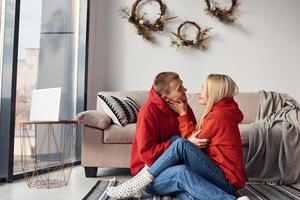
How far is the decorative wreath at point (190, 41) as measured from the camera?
4031 mm

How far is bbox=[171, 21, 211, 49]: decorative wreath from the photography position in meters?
4.03

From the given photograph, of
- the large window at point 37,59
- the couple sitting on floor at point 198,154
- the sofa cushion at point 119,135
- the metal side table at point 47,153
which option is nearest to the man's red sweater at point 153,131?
the couple sitting on floor at point 198,154

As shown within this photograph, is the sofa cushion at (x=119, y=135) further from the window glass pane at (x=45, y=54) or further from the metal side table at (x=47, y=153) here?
the window glass pane at (x=45, y=54)

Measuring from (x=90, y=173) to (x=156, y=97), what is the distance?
114 cm

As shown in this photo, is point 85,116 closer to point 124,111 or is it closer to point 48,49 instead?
point 124,111

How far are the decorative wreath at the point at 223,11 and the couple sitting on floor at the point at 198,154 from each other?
6.89ft

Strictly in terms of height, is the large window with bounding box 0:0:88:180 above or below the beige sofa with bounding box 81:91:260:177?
above

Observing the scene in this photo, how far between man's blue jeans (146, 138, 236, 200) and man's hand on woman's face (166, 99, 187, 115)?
28 cm

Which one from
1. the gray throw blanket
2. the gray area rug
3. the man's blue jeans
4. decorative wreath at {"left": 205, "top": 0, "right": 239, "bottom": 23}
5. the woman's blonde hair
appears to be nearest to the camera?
the man's blue jeans

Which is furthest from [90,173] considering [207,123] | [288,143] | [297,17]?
[297,17]

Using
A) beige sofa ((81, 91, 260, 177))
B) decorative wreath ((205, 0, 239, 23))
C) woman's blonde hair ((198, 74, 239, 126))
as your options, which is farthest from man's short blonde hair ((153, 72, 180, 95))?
decorative wreath ((205, 0, 239, 23))

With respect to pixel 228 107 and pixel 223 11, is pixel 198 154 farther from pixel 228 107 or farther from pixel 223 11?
pixel 223 11

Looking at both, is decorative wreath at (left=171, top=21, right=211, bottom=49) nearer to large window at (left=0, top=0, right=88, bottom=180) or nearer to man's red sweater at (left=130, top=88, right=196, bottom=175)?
large window at (left=0, top=0, right=88, bottom=180)

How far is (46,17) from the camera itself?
3.36 meters
